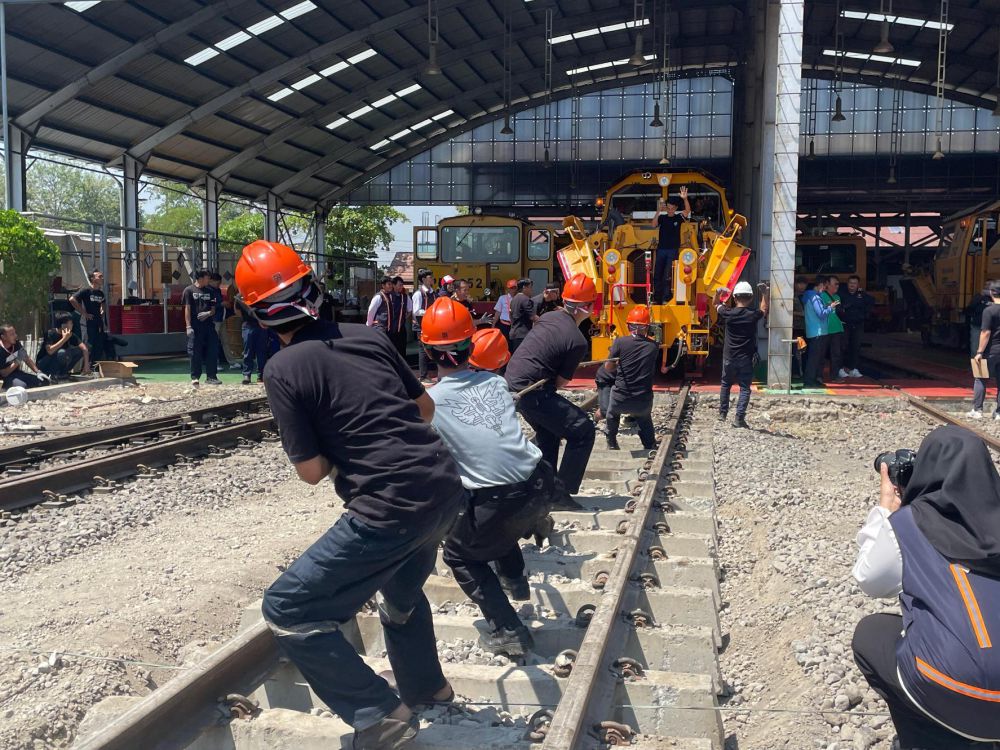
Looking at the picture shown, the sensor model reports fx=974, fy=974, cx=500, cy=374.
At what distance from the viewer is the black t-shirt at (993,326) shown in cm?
1202

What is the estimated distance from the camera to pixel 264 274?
3180mm

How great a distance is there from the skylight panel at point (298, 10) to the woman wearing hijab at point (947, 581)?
2167cm

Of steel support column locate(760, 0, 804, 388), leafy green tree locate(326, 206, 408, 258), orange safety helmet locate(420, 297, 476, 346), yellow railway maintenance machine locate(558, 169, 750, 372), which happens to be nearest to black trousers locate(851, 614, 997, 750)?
orange safety helmet locate(420, 297, 476, 346)

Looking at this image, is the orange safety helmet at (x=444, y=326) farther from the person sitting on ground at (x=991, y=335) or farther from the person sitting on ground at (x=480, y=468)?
Answer: the person sitting on ground at (x=991, y=335)

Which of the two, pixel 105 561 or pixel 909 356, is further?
pixel 909 356

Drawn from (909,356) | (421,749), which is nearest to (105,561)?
(421,749)

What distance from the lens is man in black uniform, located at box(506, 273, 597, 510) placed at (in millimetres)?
6754

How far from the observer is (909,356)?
80.2ft

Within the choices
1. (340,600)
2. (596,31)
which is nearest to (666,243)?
(340,600)

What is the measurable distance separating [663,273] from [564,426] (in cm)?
927

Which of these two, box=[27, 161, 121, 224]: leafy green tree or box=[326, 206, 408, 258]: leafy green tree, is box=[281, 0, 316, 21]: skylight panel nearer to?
box=[326, 206, 408, 258]: leafy green tree

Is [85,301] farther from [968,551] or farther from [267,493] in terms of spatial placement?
[968,551]

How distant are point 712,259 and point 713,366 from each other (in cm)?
602

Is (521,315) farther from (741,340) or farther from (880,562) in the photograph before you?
(880,562)
